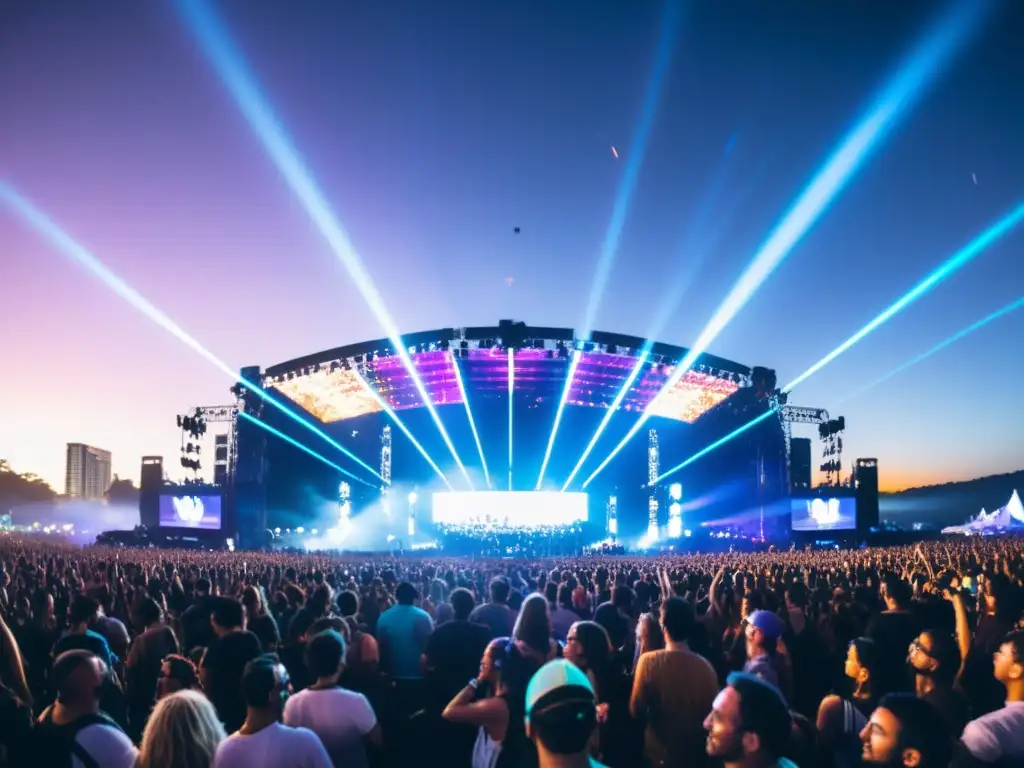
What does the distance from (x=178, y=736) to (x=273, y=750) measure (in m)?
0.43

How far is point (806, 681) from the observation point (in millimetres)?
5496

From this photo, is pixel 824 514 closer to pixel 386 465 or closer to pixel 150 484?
pixel 386 465

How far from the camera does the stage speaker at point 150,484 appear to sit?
37.3m

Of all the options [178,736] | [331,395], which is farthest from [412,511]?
[178,736]

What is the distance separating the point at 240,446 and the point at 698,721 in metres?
32.9

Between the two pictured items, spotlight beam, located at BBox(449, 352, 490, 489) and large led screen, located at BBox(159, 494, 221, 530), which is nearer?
spotlight beam, located at BBox(449, 352, 490, 489)

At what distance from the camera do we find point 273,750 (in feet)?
10.1

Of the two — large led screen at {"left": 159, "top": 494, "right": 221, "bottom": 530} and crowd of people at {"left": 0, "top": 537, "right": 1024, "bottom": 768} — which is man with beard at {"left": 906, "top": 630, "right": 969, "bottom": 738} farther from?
large led screen at {"left": 159, "top": 494, "right": 221, "bottom": 530}

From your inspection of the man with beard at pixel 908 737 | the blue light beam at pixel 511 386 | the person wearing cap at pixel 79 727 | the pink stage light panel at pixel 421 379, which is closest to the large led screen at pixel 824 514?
the blue light beam at pixel 511 386

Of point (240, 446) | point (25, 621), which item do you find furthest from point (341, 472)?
point (25, 621)

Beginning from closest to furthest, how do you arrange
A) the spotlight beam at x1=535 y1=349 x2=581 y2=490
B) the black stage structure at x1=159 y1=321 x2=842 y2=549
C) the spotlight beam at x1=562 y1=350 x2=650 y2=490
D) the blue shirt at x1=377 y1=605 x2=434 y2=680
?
the blue shirt at x1=377 y1=605 x2=434 y2=680
the spotlight beam at x1=562 y1=350 x2=650 y2=490
the black stage structure at x1=159 y1=321 x2=842 y2=549
the spotlight beam at x1=535 y1=349 x2=581 y2=490

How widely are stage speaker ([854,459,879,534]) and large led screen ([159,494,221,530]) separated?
28.6 metres

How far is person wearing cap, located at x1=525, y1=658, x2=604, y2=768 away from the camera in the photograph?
2.32 meters

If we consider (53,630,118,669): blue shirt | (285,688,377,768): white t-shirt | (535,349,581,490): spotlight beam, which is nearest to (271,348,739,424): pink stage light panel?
(535,349,581,490): spotlight beam
